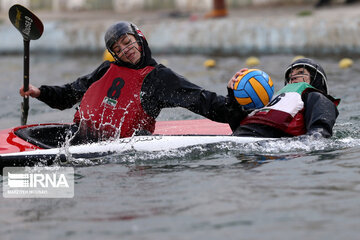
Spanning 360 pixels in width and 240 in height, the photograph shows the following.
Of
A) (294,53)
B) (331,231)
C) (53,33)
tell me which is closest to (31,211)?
(331,231)

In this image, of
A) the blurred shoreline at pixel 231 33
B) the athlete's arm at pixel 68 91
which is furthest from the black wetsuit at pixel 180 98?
the blurred shoreline at pixel 231 33

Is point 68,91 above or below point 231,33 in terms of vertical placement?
below

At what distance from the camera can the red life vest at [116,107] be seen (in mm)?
5805

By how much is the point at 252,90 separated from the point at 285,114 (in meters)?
0.35

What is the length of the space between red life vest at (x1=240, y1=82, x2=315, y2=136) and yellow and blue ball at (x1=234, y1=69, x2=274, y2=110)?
79mm

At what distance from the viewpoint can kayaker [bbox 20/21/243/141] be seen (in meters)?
5.77

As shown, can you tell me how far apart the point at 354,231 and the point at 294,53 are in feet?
33.2

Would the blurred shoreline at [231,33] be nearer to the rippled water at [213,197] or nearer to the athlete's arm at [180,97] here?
the rippled water at [213,197]

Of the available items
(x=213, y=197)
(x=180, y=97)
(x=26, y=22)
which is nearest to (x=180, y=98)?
(x=180, y=97)

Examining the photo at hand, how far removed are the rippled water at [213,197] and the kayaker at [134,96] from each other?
0.29 meters

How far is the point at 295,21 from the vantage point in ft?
45.8

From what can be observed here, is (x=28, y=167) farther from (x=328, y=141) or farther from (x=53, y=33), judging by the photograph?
(x=53, y=33)

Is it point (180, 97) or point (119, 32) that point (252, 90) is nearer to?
point (180, 97)

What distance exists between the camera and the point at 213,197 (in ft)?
14.9
